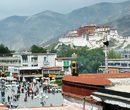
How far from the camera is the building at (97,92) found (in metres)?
6.11

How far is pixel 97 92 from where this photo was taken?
6574 mm

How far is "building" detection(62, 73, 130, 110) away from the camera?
6.11 m

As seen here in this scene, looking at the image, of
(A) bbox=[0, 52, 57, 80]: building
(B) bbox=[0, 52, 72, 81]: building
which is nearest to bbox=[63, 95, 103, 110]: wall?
(B) bbox=[0, 52, 72, 81]: building

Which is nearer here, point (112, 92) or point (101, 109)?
point (112, 92)

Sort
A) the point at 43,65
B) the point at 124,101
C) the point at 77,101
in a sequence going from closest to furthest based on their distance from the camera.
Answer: the point at 124,101, the point at 77,101, the point at 43,65

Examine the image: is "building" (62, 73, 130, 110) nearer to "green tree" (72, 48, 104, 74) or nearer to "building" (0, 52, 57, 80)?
"building" (0, 52, 57, 80)

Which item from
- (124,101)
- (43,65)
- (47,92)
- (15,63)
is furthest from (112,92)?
(15,63)

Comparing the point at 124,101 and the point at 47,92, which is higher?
the point at 124,101

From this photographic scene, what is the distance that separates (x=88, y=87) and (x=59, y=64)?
8702 cm

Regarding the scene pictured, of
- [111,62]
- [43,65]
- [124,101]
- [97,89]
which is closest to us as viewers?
[124,101]

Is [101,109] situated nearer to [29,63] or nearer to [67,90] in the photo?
[67,90]

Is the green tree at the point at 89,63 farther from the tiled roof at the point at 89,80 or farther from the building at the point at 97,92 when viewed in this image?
the tiled roof at the point at 89,80

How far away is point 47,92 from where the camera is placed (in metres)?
53.3

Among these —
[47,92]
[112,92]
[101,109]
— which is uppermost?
[112,92]
